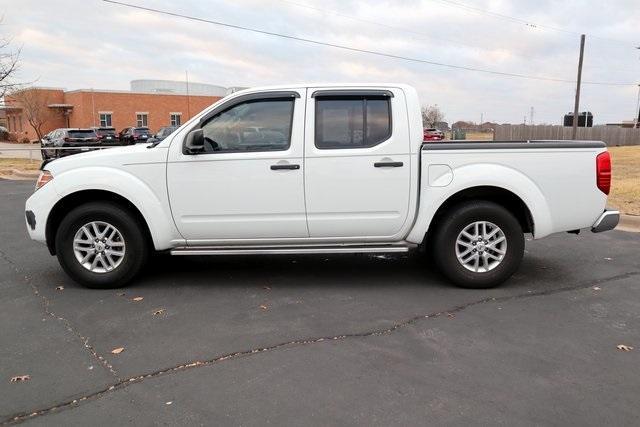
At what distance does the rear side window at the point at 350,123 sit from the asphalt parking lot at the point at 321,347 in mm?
1477

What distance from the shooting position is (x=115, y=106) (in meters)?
55.5

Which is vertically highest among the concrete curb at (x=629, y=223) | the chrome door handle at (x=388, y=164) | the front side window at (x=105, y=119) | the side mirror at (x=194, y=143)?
the front side window at (x=105, y=119)

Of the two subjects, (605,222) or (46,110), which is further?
(46,110)

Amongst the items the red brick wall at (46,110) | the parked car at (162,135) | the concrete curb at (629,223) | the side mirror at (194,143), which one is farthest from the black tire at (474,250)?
the red brick wall at (46,110)

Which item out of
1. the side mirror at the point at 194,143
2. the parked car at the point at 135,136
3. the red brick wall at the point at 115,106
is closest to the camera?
the side mirror at the point at 194,143

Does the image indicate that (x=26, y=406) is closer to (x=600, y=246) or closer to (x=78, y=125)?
(x=600, y=246)

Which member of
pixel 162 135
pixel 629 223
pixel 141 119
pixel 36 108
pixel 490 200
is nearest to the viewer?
pixel 490 200

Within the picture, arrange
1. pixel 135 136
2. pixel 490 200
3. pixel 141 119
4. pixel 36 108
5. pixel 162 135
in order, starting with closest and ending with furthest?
pixel 490 200 < pixel 162 135 < pixel 135 136 < pixel 36 108 < pixel 141 119

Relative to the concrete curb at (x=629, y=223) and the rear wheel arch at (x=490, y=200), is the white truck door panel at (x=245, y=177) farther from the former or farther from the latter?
the concrete curb at (x=629, y=223)

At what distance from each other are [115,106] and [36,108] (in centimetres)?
843

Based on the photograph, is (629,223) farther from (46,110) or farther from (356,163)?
(46,110)

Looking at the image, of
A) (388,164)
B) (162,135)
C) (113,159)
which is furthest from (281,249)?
(162,135)

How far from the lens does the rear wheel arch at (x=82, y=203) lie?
5.28 metres

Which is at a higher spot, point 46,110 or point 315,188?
point 46,110
